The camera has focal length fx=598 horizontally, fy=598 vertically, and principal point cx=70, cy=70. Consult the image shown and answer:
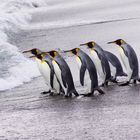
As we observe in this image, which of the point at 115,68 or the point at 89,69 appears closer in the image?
the point at 89,69

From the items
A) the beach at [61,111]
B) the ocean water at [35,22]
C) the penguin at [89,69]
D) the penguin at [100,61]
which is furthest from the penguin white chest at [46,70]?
the ocean water at [35,22]

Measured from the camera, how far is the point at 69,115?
7562mm

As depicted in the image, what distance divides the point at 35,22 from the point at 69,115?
17.8 meters

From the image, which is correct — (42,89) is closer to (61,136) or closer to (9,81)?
(9,81)

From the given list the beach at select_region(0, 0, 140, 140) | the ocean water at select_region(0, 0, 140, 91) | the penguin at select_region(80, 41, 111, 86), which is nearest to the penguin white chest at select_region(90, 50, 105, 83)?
the penguin at select_region(80, 41, 111, 86)

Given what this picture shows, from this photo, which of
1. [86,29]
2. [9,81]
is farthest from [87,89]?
[86,29]

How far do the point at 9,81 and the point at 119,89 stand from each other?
282 cm

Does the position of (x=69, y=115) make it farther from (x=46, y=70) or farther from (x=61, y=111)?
(x=46, y=70)

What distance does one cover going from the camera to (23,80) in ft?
37.6

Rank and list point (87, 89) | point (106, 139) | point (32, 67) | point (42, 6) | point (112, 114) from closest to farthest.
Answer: point (106, 139) → point (112, 114) → point (87, 89) → point (32, 67) → point (42, 6)

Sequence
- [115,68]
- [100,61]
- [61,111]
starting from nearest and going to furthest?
1. [61,111]
2. [100,61]
3. [115,68]

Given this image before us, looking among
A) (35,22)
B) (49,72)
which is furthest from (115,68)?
(35,22)

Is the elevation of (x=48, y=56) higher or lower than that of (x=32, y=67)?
higher

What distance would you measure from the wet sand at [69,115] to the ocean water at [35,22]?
1.19 m
